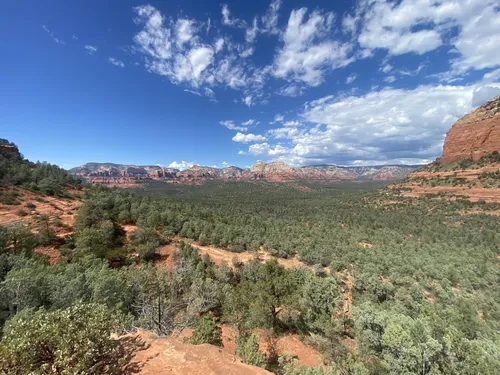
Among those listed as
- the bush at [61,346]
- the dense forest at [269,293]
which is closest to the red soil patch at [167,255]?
the dense forest at [269,293]

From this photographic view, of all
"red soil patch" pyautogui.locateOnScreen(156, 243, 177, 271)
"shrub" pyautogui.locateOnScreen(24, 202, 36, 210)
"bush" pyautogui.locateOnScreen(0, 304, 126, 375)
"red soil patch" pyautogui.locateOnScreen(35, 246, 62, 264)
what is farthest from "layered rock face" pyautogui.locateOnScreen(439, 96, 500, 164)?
"shrub" pyautogui.locateOnScreen(24, 202, 36, 210)

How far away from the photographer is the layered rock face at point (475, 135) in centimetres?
7275

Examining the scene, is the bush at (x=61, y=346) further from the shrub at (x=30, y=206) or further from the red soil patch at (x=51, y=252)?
the shrub at (x=30, y=206)

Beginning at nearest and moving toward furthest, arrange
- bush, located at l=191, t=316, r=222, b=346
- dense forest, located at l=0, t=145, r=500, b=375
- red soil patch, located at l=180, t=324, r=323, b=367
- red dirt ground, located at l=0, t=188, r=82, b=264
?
dense forest, located at l=0, t=145, r=500, b=375 → bush, located at l=191, t=316, r=222, b=346 → red soil patch, located at l=180, t=324, r=323, b=367 → red dirt ground, located at l=0, t=188, r=82, b=264

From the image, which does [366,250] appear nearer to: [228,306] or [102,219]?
[228,306]

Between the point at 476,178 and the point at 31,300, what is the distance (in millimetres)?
98144

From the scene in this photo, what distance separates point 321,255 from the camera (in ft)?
122

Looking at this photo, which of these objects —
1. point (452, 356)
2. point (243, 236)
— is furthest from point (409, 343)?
point (243, 236)

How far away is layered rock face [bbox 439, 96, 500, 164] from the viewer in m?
72.8

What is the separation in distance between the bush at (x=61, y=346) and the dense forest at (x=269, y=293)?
4 cm

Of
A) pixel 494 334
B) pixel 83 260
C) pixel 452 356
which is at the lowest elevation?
pixel 494 334

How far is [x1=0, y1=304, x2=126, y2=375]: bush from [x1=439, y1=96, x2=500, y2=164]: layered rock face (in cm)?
10761

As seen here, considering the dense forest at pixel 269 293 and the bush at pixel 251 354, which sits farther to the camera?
the bush at pixel 251 354

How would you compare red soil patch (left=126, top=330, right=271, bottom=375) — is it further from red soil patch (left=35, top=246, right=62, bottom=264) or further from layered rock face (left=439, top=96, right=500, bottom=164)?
layered rock face (left=439, top=96, right=500, bottom=164)
